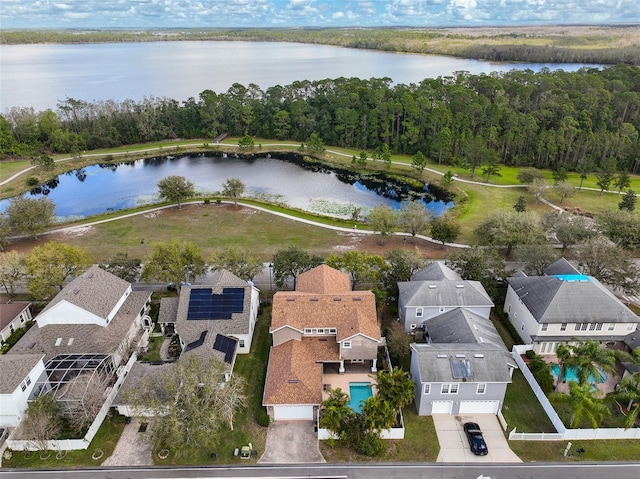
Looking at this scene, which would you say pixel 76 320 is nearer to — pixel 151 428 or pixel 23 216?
pixel 151 428

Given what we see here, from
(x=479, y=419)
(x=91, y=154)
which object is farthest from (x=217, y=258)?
(x=91, y=154)

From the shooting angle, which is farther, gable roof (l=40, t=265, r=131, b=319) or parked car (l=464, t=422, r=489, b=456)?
gable roof (l=40, t=265, r=131, b=319)

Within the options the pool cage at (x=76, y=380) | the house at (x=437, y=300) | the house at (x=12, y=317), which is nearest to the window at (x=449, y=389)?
the house at (x=437, y=300)

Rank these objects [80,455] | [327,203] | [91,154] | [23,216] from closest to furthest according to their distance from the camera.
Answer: [80,455], [23,216], [327,203], [91,154]

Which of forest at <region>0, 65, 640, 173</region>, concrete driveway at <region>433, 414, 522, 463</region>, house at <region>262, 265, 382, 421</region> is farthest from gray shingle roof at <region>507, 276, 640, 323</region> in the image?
forest at <region>0, 65, 640, 173</region>

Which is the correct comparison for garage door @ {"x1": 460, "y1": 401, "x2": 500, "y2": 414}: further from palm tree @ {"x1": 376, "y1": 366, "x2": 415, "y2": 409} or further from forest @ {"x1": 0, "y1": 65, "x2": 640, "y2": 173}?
forest @ {"x1": 0, "y1": 65, "x2": 640, "y2": 173}

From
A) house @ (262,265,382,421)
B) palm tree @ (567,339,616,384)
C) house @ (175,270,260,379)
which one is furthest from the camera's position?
house @ (175,270,260,379)

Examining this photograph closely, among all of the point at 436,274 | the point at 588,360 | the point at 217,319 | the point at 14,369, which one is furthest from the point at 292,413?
the point at 588,360

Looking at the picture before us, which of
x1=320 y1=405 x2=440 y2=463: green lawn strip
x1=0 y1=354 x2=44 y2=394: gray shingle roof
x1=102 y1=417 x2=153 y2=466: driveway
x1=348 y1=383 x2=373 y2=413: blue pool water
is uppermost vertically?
x1=0 y1=354 x2=44 y2=394: gray shingle roof
